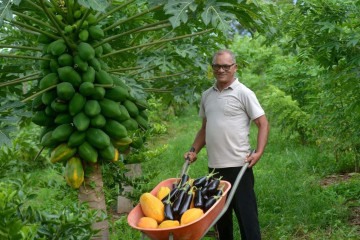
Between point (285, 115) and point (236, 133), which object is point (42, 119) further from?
point (285, 115)

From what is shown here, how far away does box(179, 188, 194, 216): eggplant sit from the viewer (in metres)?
3.44

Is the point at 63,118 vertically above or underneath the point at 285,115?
above

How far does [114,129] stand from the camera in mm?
3383

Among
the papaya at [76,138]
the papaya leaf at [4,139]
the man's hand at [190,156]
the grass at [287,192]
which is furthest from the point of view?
the grass at [287,192]

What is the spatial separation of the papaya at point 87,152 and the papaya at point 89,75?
15.5 inches

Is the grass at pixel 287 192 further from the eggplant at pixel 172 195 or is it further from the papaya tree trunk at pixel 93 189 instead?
the eggplant at pixel 172 195

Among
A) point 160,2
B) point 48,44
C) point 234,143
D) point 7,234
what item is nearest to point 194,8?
point 160,2

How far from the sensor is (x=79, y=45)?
3291 millimetres

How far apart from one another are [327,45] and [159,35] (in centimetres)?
150

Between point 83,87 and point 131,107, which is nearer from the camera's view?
point 83,87

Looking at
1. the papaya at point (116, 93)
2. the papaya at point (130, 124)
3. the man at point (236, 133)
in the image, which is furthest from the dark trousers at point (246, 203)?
the papaya at point (116, 93)

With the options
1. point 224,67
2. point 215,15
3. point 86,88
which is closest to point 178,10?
point 215,15

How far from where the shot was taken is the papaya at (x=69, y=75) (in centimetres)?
323

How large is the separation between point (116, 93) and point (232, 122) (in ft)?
3.66
